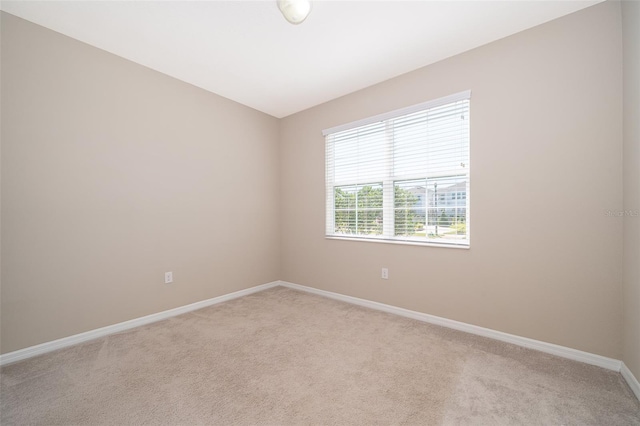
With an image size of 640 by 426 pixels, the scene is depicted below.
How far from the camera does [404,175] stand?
9.71 ft

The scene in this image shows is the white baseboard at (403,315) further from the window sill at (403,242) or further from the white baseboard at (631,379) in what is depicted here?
the window sill at (403,242)

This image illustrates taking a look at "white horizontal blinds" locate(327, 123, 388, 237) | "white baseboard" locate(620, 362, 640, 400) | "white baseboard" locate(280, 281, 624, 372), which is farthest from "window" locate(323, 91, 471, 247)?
"white baseboard" locate(620, 362, 640, 400)

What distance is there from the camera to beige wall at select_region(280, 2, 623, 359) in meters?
1.90

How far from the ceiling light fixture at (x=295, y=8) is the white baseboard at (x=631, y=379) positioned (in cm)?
318

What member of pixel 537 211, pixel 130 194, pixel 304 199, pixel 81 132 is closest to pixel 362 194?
pixel 304 199

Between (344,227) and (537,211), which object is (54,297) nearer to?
(344,227)

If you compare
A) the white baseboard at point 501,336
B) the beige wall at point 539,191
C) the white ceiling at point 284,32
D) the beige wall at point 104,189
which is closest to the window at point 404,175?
the beige wall at point 539,191

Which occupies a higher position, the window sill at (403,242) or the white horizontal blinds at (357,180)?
the white horizontal blinds at (357,180)

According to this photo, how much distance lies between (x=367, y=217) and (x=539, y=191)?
1.71 metres

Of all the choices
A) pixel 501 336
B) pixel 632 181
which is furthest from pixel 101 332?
pixel 632 181

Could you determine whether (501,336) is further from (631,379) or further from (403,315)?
(403,315)

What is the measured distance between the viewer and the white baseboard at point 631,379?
1.60 m

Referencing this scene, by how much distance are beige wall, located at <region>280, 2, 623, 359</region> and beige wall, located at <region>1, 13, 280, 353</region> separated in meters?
2.33

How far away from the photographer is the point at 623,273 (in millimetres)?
1835
